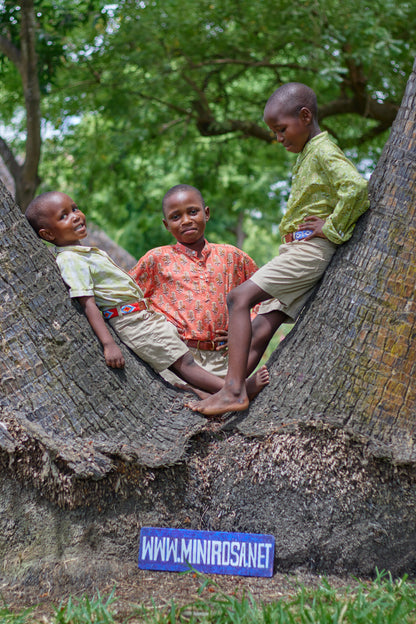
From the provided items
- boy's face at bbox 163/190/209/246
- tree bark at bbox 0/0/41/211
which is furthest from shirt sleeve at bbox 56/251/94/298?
tree bark at bbox 0/0/41/211

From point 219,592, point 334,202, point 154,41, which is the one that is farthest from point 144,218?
point 219,592

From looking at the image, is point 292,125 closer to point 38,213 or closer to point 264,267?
point 264,267

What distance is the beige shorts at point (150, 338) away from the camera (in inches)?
132

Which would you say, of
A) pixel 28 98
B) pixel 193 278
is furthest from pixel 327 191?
pixel 28 98

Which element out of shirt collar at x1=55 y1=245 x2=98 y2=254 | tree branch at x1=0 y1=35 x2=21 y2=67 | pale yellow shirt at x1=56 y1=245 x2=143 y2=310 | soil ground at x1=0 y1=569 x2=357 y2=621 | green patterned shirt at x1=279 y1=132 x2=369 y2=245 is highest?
tree branch at x1=0 y1=35 x2=21 y2=67

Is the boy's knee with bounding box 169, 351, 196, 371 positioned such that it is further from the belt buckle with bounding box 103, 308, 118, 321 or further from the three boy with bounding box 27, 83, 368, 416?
the belt buckle with bounding box 103, 308, 118, 321

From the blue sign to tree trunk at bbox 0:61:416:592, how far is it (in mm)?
60

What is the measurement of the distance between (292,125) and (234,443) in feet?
5.84

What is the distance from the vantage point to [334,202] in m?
3.33

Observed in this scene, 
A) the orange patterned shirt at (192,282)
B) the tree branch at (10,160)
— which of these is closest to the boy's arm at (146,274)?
the orange patterned shirt at (192,282)

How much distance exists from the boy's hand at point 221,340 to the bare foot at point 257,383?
60 centimetres

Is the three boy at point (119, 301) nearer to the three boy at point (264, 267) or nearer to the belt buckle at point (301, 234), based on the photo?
the three boy at point (264, 267)

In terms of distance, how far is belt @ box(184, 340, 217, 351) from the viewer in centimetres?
375

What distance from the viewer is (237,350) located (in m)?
3.25
